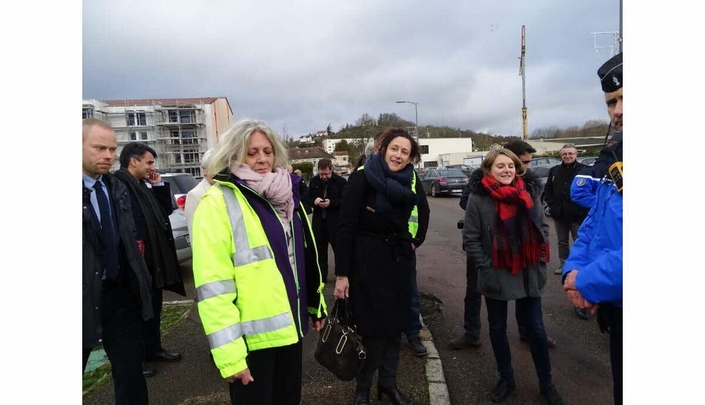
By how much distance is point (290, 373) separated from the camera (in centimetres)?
214

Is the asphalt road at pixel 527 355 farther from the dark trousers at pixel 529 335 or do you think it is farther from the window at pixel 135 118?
the window at pixel 135 118

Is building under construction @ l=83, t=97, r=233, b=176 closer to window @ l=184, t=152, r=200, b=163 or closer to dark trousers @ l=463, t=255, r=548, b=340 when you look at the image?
window @ l=184, t=152, r=200, b=163

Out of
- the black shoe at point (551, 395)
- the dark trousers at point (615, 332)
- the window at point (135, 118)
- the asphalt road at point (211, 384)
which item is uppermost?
the window at point (135, 118)

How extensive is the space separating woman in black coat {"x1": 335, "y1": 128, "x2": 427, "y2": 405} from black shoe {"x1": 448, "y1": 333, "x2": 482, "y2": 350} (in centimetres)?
114

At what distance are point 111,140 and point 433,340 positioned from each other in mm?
3417

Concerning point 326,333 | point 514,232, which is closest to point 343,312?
point 326,333

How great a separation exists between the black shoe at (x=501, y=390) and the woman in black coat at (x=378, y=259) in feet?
2.24

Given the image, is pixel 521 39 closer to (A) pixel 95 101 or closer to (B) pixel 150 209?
(B) pixel 150 209

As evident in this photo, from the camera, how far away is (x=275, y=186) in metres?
2.01

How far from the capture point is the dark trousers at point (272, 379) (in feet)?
6.14

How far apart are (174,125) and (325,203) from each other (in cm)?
8842

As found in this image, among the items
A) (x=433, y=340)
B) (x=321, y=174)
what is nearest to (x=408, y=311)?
(x=433, y=340)

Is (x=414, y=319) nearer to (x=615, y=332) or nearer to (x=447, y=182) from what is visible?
(x=615, y=332)

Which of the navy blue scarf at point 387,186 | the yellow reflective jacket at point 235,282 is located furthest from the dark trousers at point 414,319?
the yellow reflective jacket at point 235,282
